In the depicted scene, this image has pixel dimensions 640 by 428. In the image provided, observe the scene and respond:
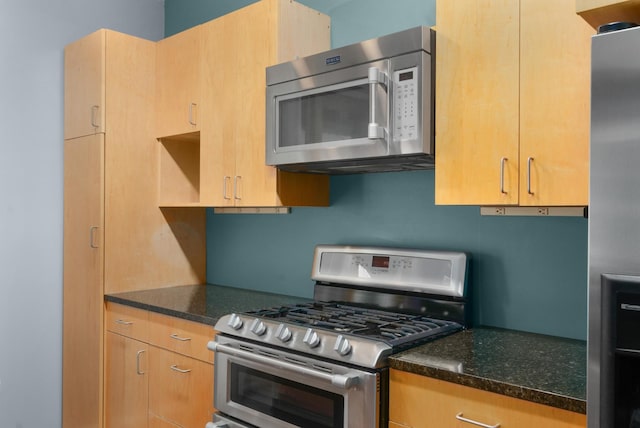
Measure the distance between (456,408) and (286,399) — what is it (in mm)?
648

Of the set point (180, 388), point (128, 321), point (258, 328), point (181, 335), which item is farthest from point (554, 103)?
point (128, 321)

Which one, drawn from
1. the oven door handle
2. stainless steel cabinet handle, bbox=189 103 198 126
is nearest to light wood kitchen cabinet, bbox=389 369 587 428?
the oven door handle

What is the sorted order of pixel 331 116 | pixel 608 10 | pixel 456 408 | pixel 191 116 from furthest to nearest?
pixel 191 116 → pixel 331 116 → pixel 456 408 → pixel 608 10

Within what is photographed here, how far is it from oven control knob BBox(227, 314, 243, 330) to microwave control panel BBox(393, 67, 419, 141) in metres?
0.90

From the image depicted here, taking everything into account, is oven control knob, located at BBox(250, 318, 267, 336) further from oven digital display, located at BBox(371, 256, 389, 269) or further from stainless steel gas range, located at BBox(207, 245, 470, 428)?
oven digital display, located at BBox(371, 256, 389, 269)

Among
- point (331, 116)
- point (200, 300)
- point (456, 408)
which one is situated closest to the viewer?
point (456, 408)

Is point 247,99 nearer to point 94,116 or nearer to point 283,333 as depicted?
point 94,116

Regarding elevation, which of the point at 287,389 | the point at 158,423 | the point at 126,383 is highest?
the point at 287,389

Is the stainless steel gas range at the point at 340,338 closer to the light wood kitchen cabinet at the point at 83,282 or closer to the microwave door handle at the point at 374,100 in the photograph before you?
the microwave door handle at the point at 374,100

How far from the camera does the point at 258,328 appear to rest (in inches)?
76.9

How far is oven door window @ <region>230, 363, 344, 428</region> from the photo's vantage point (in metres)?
1.73

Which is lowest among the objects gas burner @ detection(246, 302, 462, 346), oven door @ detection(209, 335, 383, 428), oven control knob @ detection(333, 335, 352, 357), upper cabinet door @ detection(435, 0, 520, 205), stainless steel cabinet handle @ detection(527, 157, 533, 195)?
oven door @ detection(209, 335, 383, 428)

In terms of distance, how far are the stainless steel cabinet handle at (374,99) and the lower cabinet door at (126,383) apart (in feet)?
5.02

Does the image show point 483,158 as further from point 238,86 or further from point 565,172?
point 238,86
